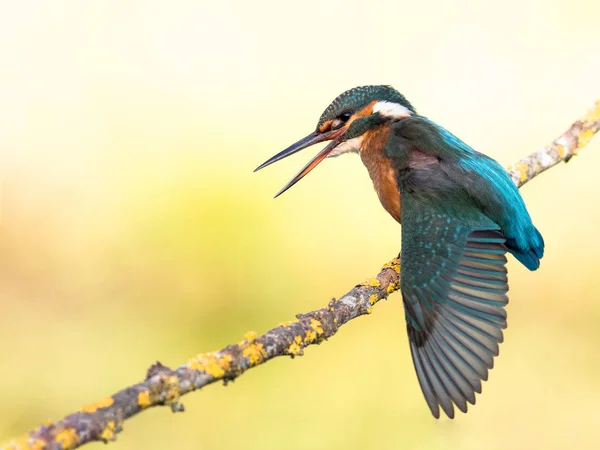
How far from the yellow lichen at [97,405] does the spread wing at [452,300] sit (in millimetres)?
887

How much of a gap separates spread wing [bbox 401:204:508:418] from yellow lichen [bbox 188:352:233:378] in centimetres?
64

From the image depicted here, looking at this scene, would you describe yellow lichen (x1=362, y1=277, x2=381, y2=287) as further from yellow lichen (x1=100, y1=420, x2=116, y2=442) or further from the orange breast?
yellow lichen (x1=100, y1=420, x2=116, y2=442)

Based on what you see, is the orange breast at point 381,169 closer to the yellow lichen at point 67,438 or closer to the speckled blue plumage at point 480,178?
the speckled blue plumage at point 480,178

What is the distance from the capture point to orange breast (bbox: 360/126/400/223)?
2648mm

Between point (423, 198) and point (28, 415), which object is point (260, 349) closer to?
point (423, 198)

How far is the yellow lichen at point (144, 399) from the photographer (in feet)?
4.83

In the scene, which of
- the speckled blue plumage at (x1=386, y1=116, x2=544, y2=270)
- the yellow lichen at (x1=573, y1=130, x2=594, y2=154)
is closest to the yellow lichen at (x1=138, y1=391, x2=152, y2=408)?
the speckled blue plumage at (x1=386, y1=116, x2=544, y2=270)

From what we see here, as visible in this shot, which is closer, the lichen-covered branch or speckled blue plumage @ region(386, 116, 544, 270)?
the lichen-covered branch

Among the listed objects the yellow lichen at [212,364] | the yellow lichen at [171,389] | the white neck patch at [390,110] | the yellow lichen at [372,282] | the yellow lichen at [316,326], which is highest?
the white neck patch at [390,110]

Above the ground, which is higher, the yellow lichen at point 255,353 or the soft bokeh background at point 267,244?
the soft bokeh background at point 267,244

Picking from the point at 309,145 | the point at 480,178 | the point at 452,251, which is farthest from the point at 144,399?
the point at 309,145

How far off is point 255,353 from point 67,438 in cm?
43

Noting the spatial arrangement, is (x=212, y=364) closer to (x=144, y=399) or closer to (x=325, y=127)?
(x=144, y=399)

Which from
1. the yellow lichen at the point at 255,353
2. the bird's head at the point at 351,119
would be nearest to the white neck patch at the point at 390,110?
the bird's head at the point at 351,119
